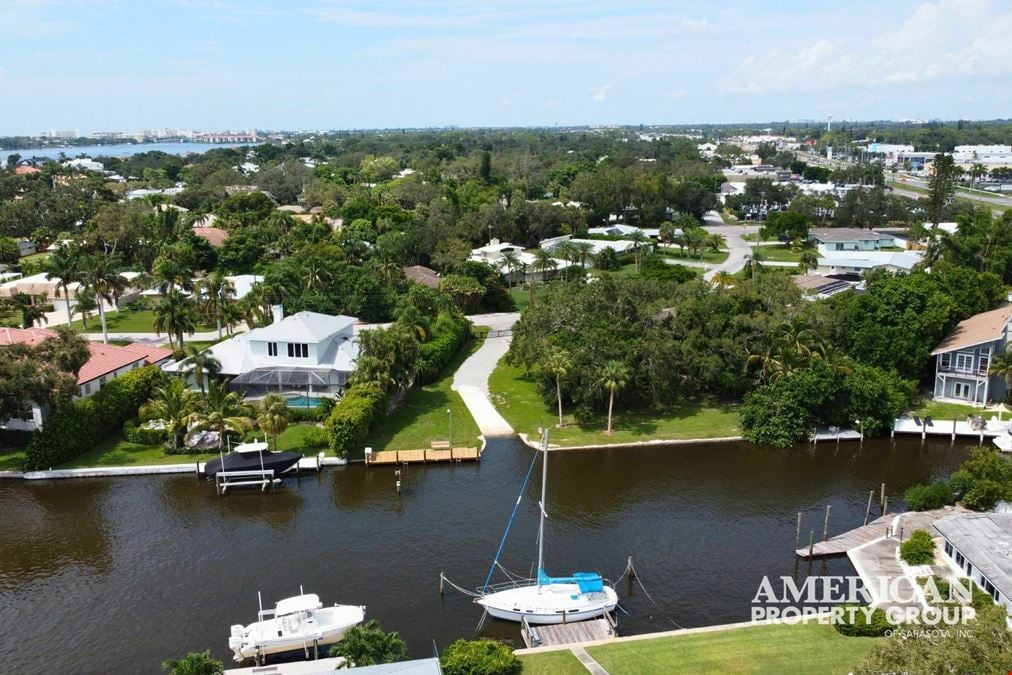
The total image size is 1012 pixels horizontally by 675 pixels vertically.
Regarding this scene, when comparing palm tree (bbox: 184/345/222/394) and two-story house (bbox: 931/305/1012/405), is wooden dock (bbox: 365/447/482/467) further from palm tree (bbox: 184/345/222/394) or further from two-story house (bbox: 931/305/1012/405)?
two-story house (bbox: 931/305/1012/405)


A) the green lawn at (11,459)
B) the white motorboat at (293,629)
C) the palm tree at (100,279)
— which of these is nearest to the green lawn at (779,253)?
the palm tree at (100,279)

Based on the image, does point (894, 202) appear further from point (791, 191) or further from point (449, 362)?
point (449, 362)

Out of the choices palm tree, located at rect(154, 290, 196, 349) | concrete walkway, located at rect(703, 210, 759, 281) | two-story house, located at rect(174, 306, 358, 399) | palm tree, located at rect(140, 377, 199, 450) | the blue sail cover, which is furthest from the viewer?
concrete walkway, located at rect(703, 210, 759, 281)

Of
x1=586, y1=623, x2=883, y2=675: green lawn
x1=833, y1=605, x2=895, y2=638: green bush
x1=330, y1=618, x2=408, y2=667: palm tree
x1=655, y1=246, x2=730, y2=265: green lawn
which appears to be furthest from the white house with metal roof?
x1=655, y1=246, x2=730, y2=265: green lawn

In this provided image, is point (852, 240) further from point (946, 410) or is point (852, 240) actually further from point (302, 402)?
point (302, 402)

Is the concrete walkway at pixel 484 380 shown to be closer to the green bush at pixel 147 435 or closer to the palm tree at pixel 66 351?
the green bush at pixel 147 435

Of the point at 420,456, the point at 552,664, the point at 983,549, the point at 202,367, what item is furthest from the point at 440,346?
the point at 983,549

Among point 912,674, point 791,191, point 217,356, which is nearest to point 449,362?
point 217,356
